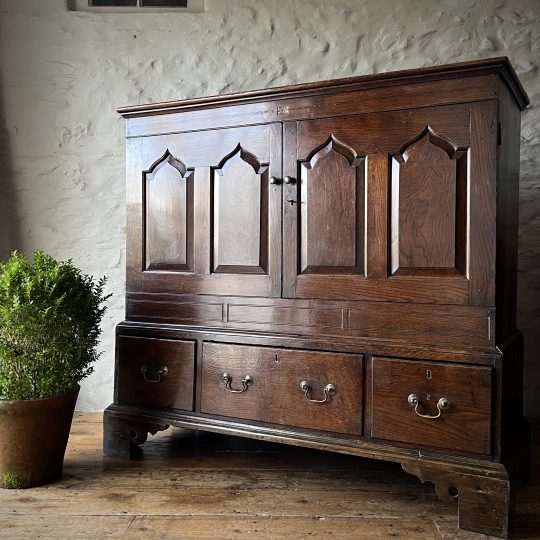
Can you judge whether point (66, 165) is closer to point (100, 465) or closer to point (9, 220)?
point (9, 220)

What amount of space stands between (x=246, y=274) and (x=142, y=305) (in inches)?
19.3

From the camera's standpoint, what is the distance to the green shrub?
6.20 feet

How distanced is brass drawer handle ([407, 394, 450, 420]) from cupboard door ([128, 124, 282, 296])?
576 mm

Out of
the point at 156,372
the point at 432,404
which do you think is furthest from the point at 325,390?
the point at 156,372

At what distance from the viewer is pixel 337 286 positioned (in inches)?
75.6

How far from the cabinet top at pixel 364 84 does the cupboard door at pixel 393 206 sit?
0.10m

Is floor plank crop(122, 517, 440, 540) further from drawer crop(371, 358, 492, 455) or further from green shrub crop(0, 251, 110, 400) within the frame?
green shrub crop(0, 251, 110, 400)

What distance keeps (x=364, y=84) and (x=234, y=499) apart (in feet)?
4.68

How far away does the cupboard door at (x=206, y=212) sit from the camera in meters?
2.05

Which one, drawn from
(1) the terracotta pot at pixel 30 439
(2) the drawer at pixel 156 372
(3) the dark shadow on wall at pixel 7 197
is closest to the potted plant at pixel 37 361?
(1) the terracotta pot at pixel 30 439

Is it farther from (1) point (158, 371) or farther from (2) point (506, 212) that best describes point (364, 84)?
(1) point (158, 371)

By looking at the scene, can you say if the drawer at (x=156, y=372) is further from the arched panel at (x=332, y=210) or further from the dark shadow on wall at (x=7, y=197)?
the dark shadow on wall at (x=7, y=197)

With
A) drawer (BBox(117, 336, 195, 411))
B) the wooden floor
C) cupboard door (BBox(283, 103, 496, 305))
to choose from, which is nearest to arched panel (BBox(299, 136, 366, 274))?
cupboard door (BBox(283, 103, 496, 305))

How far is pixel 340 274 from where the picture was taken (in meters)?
1.93
